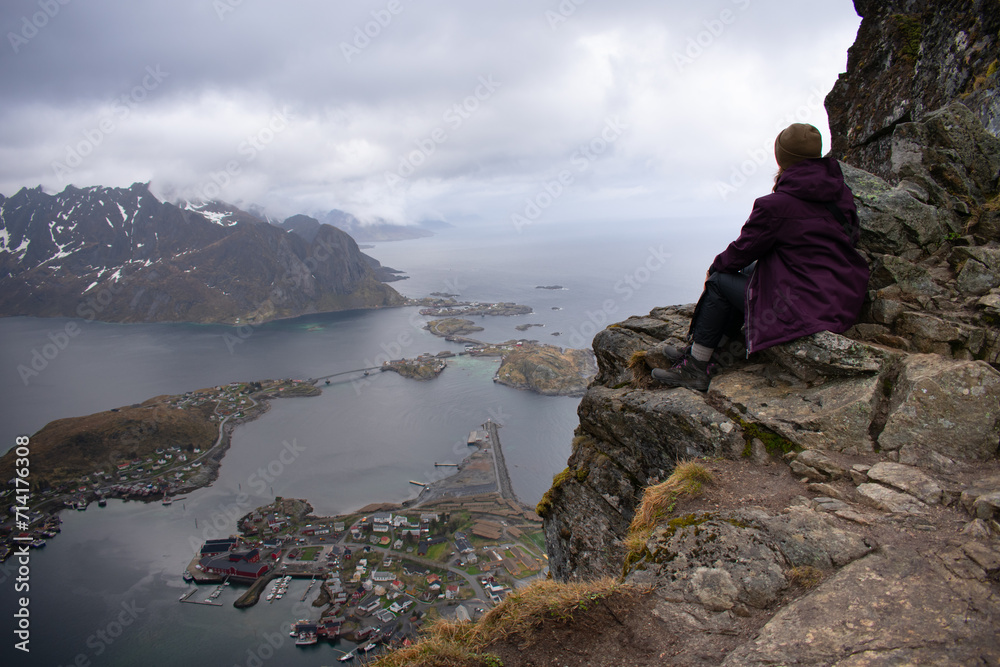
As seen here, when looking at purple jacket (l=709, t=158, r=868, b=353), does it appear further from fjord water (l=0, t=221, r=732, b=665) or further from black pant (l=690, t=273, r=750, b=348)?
fjord water (l=0, t=221, r=732, b=665)

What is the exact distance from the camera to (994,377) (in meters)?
4.20

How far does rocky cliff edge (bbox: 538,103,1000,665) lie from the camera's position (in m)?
2.88

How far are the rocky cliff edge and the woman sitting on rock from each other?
0.41 metres

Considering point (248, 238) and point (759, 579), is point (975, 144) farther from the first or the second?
point (248, 238)

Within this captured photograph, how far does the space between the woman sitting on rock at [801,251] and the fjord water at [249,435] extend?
2555 centimetres

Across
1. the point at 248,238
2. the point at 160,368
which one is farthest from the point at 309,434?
the point at 248,238

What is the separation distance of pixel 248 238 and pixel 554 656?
186782 mm

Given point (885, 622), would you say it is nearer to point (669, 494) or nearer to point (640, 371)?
point (669, 494)

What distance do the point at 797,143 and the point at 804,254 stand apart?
1.18 m

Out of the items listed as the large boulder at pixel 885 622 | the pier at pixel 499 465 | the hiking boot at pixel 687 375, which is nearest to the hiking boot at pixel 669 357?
the hiking boot at pixel 687 375

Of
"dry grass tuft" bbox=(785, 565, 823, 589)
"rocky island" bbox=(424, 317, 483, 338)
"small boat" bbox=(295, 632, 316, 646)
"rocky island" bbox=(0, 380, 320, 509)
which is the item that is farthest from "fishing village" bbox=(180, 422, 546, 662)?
"rocky island" bbox=(424, 317, 483, 338)

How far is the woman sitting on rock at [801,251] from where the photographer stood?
474 centimetres

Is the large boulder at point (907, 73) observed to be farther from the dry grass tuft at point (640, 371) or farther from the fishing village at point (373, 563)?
the fishing village at point (373, 563)

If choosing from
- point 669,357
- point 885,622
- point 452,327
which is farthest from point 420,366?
point 885,622
